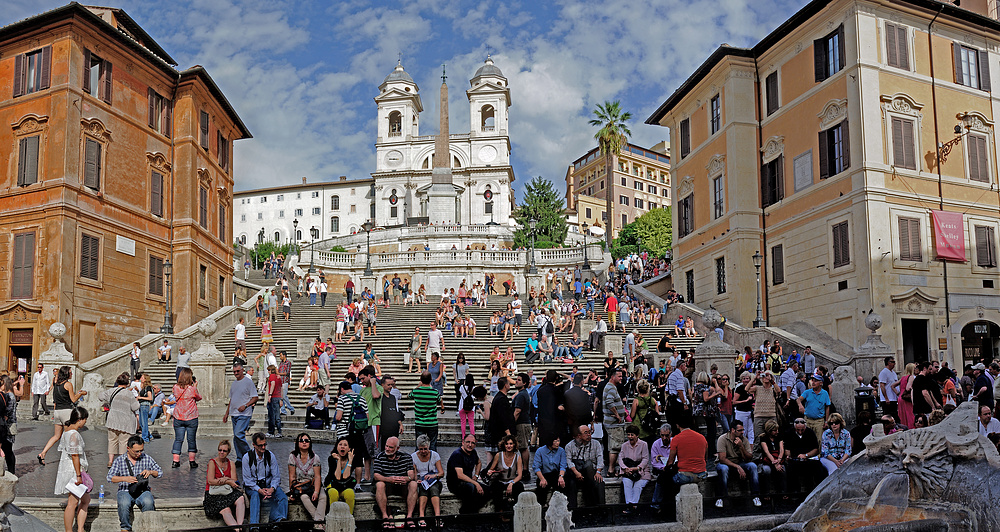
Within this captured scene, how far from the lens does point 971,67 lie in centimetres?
2720

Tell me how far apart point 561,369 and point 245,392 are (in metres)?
11.3

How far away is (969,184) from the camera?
2628 cm

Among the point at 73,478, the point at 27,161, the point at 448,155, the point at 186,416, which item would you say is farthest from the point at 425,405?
the point at 448,155

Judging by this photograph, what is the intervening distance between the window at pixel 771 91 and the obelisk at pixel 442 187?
5326 cm

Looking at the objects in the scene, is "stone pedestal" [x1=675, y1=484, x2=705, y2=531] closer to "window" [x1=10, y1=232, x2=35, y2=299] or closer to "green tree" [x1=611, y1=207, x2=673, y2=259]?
"window" [x1=10, y1=232, x2=35, y2=299]

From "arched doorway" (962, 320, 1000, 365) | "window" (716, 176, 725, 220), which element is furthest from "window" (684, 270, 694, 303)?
"arched doorway" (962, 320, 1000, 365)

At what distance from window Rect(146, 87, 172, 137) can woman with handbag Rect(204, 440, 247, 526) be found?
78.4 feet

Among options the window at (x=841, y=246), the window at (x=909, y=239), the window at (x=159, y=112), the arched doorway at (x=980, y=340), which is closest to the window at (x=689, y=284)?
the window at (x=841, y=246)

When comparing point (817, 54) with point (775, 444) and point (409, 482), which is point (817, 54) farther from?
point (409, 482)

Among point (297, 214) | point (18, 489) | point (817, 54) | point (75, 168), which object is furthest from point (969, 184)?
point (297, 214)

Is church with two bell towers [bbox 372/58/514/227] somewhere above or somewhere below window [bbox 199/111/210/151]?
above

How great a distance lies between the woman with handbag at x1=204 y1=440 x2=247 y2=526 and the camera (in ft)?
31.9

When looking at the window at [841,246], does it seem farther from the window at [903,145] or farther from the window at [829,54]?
the window at [829,54]

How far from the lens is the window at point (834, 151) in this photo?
2541cm
